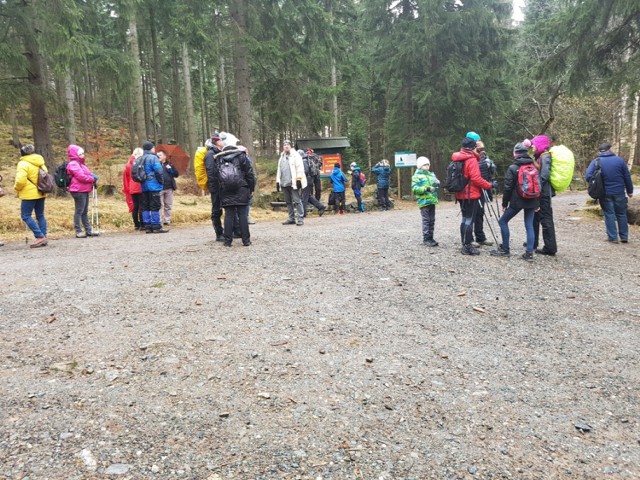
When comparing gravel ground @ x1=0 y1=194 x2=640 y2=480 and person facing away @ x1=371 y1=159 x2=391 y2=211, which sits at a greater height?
person facing away @ x1=371 y1=159 x2=391 y2=211

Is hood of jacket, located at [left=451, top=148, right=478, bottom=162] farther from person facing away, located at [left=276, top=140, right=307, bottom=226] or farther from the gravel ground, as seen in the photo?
person facing away, located at [left=276, top=140, right=307, bottom=226]

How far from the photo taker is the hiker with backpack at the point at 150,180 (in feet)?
32.3

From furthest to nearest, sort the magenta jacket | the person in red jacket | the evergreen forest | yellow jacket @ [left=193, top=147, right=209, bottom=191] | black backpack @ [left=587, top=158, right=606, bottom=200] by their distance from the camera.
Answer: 1. the evergreen forest
2. the magenta jacket
3. black backpack @ [left=587, top=158, right=606, bottom=200]
4. yellow jacket @ [left=193, top=147, right=209, bottom=191]
5. the person in red jacket

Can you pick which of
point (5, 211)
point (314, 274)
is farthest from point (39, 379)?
point (5, 211)

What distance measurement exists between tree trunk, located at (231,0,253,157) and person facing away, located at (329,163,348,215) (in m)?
3.09

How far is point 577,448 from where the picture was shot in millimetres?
2770

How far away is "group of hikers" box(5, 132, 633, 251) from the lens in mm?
7441

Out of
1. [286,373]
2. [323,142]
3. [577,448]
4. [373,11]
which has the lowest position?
[577,448]

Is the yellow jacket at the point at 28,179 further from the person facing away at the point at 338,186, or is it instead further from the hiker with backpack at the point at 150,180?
the person facing away at the point at 338,186

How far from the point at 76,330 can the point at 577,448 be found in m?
4.25

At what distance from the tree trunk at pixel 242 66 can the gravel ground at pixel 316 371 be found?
32.9 ft

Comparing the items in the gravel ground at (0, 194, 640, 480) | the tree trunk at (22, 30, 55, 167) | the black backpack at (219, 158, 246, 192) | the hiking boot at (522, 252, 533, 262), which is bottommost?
the gravel ground at (0, 194, 640, 480)

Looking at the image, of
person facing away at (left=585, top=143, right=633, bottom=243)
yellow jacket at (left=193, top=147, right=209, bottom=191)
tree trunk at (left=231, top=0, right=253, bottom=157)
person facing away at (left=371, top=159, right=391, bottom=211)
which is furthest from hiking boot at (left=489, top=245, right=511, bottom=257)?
tree trunk at (left=231, top=0, right=253, bottom=157)

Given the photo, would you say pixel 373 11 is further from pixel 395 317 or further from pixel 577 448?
pixel 577 448
